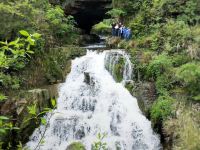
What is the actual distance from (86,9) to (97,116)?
14.4 meters

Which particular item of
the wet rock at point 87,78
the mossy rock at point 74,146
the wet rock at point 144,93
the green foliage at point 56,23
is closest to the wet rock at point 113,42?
the green foliage at point 56,23

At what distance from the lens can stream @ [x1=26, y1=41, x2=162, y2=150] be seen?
13.0 metres

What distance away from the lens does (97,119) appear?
13695 millimetres

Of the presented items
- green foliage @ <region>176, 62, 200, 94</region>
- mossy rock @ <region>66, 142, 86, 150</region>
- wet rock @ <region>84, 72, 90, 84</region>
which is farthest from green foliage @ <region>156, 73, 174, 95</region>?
mossy rock @ <region>66, 142, 86, 150</region>

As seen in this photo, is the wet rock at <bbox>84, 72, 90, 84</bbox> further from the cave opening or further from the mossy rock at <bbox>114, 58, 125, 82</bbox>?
the cave opening

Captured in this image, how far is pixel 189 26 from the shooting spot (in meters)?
17.3

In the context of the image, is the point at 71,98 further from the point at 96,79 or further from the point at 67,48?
the point at 67,48

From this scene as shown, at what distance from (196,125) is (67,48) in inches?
365

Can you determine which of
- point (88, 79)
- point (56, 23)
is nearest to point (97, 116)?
point (88, 79)

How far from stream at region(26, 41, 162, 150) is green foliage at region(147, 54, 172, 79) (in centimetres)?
114

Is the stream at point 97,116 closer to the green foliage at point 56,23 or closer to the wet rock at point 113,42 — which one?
the wet rock at point 113,42

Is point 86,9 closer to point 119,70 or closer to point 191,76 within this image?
point 119,70

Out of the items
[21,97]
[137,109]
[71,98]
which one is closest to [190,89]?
[137,109]

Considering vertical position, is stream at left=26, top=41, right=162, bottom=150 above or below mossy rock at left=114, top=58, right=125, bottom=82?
below
